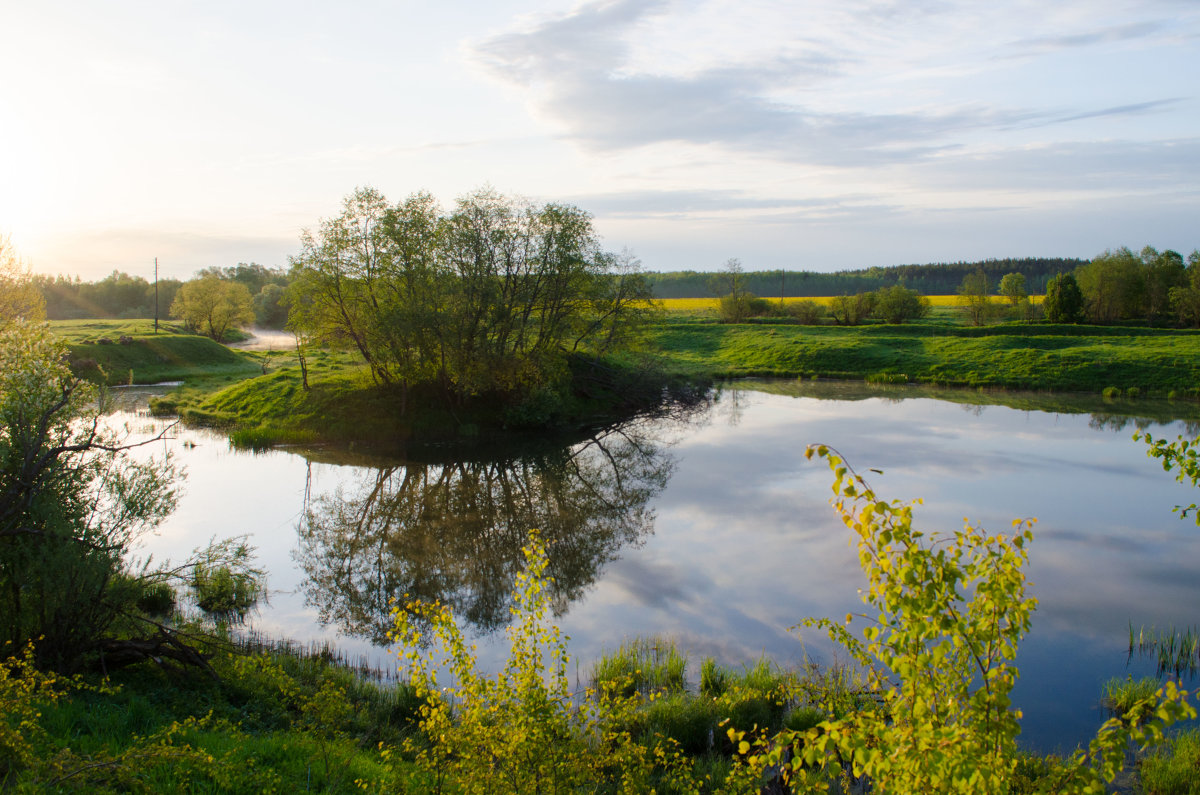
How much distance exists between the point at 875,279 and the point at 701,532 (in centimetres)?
16850

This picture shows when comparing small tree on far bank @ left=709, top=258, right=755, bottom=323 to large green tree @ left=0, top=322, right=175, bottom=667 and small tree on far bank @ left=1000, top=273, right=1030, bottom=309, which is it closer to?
small tree on far bank @ left=1000, top=273, right=1030, bottom=309

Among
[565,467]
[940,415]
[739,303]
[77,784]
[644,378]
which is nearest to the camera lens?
[77,784]

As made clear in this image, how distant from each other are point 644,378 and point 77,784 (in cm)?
3998

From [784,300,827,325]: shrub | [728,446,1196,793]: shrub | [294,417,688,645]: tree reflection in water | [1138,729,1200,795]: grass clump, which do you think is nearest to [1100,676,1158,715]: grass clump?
[1138,729,1200,795]: grass clump

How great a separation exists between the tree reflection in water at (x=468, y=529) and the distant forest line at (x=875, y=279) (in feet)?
418

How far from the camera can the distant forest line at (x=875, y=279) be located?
154 metres

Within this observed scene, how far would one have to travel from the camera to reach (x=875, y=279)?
172 metres

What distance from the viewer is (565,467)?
1087 inches

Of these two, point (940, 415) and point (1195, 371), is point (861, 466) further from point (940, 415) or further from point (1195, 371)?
point (1195, 371)

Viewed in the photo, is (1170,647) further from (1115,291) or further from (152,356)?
(1115,291)

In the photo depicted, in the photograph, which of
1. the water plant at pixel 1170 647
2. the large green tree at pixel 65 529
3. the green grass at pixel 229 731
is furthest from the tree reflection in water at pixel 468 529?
the water plant at pixel 1170 647

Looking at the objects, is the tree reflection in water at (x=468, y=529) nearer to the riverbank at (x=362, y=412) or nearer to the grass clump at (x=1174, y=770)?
the riverbank at (x=362, y=412)

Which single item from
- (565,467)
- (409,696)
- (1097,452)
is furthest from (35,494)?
(1097,452)

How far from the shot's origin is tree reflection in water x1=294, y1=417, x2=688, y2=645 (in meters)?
15.0
